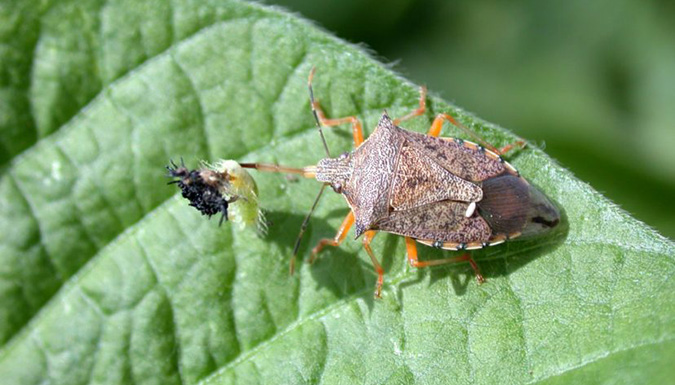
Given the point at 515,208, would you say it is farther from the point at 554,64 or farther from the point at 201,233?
the point at 554,64

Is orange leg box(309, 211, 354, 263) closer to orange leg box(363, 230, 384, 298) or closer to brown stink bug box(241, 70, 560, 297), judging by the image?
brown stink bug box(241, 70, 560, 297)

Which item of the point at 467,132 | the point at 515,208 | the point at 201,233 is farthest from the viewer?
the point at 201,233

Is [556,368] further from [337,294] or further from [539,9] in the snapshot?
[539,9]

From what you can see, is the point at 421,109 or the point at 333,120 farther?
the point at 333,120

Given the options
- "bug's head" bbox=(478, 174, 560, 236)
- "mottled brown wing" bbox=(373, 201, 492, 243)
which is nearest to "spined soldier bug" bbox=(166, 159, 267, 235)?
"mottled brown wing" bbox=(373, 201, 492, 243)

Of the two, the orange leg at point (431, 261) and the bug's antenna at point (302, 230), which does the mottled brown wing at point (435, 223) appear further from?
the bug's antenna at point (302, 230)

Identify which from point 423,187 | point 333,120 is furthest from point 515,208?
point 333,120

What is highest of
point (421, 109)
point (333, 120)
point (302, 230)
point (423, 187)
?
point (421, 109)
